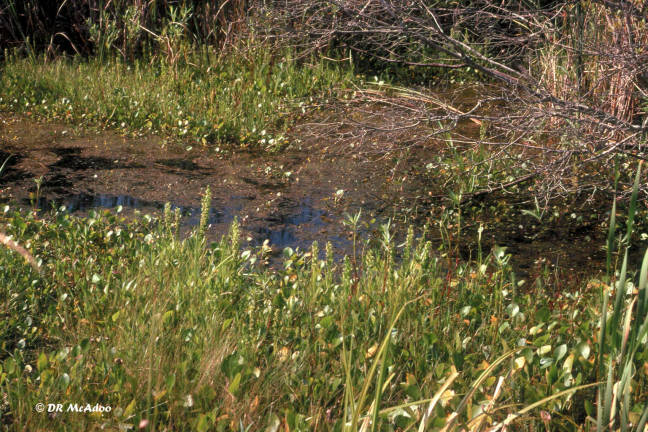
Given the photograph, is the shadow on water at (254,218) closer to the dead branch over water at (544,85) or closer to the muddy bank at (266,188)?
the muddy bank at (266,188)

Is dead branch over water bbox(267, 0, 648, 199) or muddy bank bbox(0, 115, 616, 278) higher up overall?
dead branch over water bbox(267, 0, 648, 199)

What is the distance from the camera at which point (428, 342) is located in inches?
113

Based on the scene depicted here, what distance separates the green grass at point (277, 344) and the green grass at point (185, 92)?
9.20 ft

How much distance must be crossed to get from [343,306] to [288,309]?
0.27 metres

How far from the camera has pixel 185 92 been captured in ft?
23.7

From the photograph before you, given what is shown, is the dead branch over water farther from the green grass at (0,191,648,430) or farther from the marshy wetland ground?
the green grass at (0,191,648,430)

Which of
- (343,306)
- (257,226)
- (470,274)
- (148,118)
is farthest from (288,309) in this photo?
(148,118)

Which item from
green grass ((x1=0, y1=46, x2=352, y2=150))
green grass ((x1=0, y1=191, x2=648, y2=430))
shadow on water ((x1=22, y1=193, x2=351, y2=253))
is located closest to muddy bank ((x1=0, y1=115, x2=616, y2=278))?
shadow on water ((x1=22, y1=193, x2=351, y2=253))

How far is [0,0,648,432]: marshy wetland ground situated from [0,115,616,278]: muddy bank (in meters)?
0.03

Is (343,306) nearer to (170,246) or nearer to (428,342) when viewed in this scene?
(428,342)

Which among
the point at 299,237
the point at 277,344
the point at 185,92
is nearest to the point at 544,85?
the point at 299,237

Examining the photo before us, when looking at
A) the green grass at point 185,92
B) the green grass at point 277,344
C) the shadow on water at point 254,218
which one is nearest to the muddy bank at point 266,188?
the shadow on water at point 254,218

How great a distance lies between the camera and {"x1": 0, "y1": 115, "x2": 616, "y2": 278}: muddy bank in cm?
464

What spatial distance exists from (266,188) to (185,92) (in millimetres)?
2268
